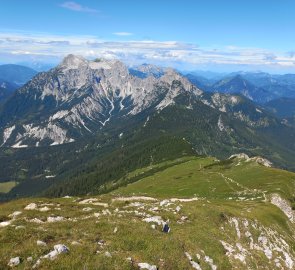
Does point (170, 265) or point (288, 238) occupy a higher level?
point (170, 265)

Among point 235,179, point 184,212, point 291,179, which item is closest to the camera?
point 184,212

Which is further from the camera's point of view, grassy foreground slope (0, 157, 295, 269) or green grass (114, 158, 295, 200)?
green grass (114, 158, 295, 200)

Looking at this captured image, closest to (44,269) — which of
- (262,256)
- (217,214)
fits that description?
(262,256)

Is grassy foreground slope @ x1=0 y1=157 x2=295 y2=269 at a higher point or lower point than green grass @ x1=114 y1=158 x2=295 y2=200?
higher

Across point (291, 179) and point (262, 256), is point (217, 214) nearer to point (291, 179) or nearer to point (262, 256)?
point (262, 256)

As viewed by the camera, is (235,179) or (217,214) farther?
(235,179)

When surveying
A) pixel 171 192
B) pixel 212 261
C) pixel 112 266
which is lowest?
pixel 171 192

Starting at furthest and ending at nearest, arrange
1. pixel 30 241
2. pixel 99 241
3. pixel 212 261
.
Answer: pixel 212 261, pixel 99 241, pixel 30 241

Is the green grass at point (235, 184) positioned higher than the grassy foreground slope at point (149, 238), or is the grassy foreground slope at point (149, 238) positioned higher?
the grassy foreground slope at point (149, 238)

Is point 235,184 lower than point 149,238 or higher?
lower

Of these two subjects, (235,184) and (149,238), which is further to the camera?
(235,184)

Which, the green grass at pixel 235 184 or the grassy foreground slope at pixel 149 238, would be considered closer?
the grassy foreground slope at pixel 149 238
